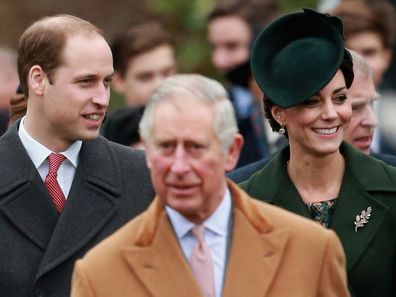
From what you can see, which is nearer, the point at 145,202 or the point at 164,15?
the point at 145,202

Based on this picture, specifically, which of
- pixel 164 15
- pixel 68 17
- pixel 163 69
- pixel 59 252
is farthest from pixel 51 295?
pixel 164 15

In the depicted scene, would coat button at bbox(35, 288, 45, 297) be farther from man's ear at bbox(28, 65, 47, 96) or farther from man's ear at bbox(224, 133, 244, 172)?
man's ear at bbox(224, 133, 244, 172)

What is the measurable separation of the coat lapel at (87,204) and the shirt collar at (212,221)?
131 centimetres

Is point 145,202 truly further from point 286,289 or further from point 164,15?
point 164,15

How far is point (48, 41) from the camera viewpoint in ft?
23.9

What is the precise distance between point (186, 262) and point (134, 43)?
198 inches

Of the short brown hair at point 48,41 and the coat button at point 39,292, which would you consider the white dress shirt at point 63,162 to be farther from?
the coat button at point 39,292

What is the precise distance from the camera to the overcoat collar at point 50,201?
7.13 m

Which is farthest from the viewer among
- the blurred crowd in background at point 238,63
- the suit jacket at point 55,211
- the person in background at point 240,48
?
the person in background at point 240,48

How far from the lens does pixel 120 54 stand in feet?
35.4

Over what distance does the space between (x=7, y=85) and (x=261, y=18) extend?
189cm

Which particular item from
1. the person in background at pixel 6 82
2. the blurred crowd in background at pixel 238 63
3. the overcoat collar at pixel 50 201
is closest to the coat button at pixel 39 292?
the overcoat collar at pixel 50 201

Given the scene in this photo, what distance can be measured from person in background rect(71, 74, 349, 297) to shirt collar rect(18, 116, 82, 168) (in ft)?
4.82

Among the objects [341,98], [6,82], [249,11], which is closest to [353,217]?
[341,98]
